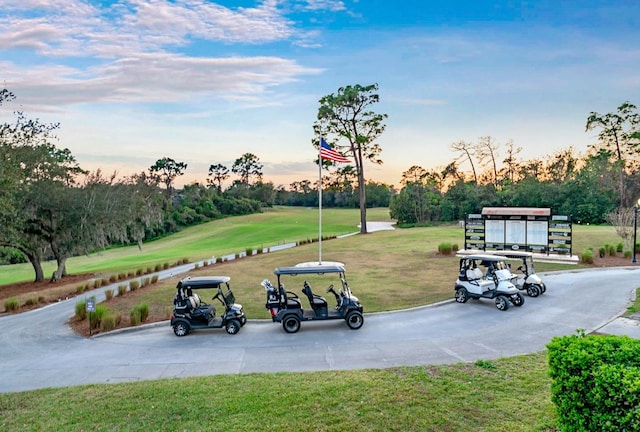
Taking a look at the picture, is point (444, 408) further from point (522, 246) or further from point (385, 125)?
point (385, 125)

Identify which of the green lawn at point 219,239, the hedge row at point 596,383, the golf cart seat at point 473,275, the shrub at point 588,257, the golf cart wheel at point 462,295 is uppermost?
the hedge row at point 596,383

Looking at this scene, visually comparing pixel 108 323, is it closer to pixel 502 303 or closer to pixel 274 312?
pixel 274 312

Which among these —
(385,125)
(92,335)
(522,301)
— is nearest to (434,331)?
(522,301)

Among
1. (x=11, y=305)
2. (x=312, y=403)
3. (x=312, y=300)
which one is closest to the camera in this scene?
(x=312, y=403)

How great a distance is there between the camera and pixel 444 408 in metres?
6.27

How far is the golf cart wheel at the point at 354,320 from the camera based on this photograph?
1221 cm

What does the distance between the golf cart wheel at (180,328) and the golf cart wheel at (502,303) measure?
969 centimetres

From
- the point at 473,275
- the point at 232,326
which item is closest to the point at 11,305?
the point at 232,326

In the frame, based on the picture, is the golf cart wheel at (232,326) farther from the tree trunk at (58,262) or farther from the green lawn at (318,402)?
the tree trunk at (58,262)

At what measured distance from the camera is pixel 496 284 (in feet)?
46.8

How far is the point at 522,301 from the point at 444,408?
363 inches

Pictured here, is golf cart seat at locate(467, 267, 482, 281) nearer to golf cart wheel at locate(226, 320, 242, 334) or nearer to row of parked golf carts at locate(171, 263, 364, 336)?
row of parked golf carts at locate(171, 263, 364, 336)

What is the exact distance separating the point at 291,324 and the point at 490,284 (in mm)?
7229

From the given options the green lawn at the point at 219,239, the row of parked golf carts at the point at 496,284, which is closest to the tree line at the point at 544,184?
the green lawn at the point at 219,239
